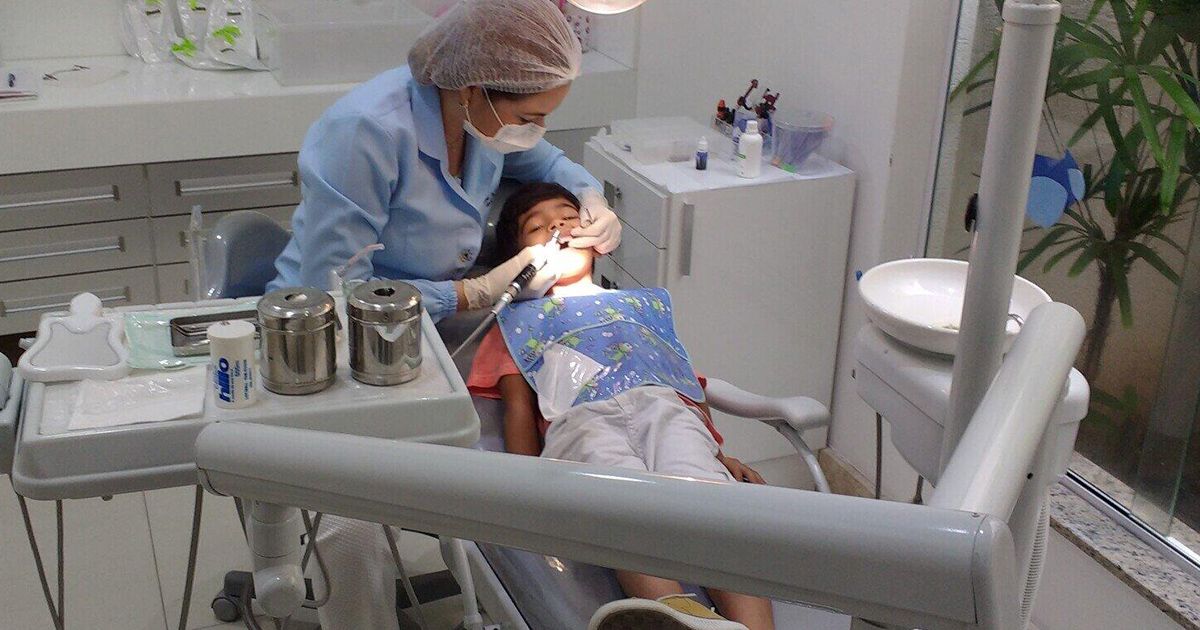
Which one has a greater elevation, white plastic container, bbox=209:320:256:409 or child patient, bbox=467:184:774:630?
white plastic container, bbox=209:320:256:409

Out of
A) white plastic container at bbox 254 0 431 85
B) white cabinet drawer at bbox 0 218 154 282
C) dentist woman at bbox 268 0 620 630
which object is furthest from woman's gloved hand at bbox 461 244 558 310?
white cabinet drawer at bbox 0 218 154 282

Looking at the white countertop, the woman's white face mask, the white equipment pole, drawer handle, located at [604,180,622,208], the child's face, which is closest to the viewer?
the white equipment pole

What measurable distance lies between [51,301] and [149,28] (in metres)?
0.95

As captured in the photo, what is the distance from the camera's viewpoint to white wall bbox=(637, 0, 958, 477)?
2.77 meters

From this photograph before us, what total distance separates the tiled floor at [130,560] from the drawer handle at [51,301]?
25.4 inches

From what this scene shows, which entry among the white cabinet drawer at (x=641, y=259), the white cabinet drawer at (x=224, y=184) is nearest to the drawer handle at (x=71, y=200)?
the white cabinet drawer at (x=224, y=184)

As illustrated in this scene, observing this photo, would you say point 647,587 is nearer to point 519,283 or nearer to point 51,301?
point 519,283

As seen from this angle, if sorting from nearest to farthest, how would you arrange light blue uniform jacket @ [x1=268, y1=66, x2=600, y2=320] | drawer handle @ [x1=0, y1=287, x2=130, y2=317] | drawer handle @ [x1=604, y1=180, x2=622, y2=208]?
light blue uniform jacket @ [x1=268, y1=66, x2=600, y2=320] → drawer handle @ [x1=604, y1=180, x2=622, y2=208] → drawer handle @ [x1=0, y1=287, x2=130, y2=317]

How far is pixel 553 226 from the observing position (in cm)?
229

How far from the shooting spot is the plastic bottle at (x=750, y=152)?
2.85 meters

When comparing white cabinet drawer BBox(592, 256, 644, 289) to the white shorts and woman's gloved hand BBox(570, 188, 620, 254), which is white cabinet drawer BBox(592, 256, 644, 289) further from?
the white shorts

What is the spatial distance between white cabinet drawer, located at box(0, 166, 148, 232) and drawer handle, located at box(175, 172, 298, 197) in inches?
4.2

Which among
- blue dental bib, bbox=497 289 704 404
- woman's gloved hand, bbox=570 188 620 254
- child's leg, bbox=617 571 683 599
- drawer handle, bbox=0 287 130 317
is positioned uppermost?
woman's gloved hand, bbox=570 188 620 254

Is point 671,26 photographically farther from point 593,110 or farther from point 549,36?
point 549,36
